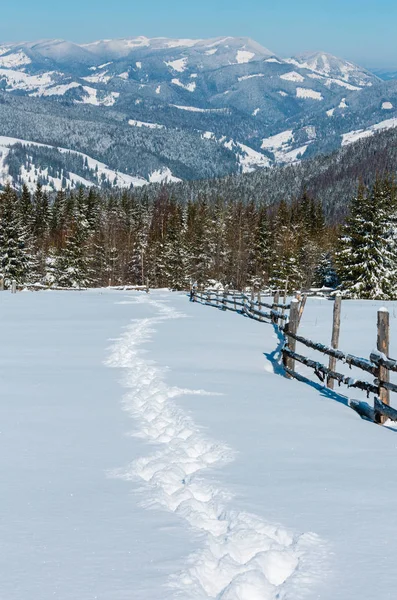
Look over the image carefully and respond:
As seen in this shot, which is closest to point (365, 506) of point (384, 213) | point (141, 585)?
point (141, 585)

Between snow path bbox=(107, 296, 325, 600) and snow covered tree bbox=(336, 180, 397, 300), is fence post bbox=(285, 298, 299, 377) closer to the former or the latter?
snow path bbox=(107, 296, 325, 600)

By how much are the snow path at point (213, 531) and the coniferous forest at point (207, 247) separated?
113 ft

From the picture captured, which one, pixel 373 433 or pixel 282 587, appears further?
pixel 373 433

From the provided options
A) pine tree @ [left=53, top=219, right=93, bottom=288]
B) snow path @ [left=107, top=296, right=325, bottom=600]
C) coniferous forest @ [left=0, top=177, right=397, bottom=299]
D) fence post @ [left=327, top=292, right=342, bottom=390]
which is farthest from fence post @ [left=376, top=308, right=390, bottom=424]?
pine tree @ [left=53, top=219, right=93, bottom=288]

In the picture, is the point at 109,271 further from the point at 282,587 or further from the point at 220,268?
the point at 282,587

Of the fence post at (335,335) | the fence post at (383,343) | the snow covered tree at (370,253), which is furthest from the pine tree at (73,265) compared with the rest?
the fence post at (383,343)

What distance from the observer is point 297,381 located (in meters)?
10.7

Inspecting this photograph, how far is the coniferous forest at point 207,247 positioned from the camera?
129 ft

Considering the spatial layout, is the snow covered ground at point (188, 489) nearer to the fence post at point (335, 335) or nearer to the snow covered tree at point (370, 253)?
the fence post at point (335, 335)

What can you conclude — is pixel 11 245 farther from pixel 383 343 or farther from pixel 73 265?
pixel 383 343

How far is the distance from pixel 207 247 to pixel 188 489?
66.1 metres

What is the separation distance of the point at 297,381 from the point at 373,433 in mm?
3896

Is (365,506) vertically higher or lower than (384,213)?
lower

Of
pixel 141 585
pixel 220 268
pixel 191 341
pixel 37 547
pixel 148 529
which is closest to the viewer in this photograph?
pixel 141 585
